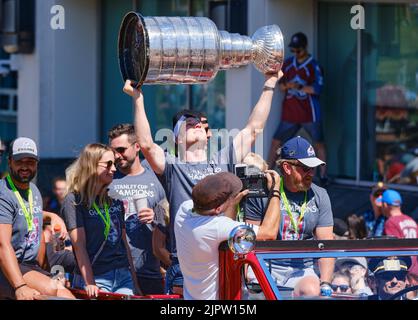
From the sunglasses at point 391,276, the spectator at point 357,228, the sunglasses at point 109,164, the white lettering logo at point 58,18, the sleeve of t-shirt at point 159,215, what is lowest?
the spectator at point 357,228

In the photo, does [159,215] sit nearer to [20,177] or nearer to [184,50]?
[20,177]

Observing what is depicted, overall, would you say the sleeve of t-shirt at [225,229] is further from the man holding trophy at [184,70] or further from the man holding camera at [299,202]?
the man holding camera at [299,202]

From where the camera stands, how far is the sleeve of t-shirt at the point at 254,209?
21.1ft

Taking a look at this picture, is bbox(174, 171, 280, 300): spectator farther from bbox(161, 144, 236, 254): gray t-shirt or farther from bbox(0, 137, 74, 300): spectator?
bbox(0, 137, 74, 300): spectator

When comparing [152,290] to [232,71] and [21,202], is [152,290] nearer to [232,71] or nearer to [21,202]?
[21,202]

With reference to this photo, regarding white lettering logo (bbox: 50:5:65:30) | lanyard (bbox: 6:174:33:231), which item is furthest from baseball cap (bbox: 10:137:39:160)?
Answer: white lettering logo (bbox: 50:5:65:30)

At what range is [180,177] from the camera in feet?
21.1

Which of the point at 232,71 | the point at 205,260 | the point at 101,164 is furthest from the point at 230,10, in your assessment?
the point at 205,260

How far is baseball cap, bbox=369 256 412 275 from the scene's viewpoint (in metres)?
5.07

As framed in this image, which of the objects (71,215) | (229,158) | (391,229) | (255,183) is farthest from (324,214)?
(391,229)

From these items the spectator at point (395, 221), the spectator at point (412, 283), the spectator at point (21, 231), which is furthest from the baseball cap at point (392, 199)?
the spectator at point (412, 283)

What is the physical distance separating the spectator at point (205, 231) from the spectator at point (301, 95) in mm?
6542

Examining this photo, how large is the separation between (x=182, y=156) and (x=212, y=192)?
1455 mm

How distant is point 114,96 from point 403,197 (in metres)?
5.54
